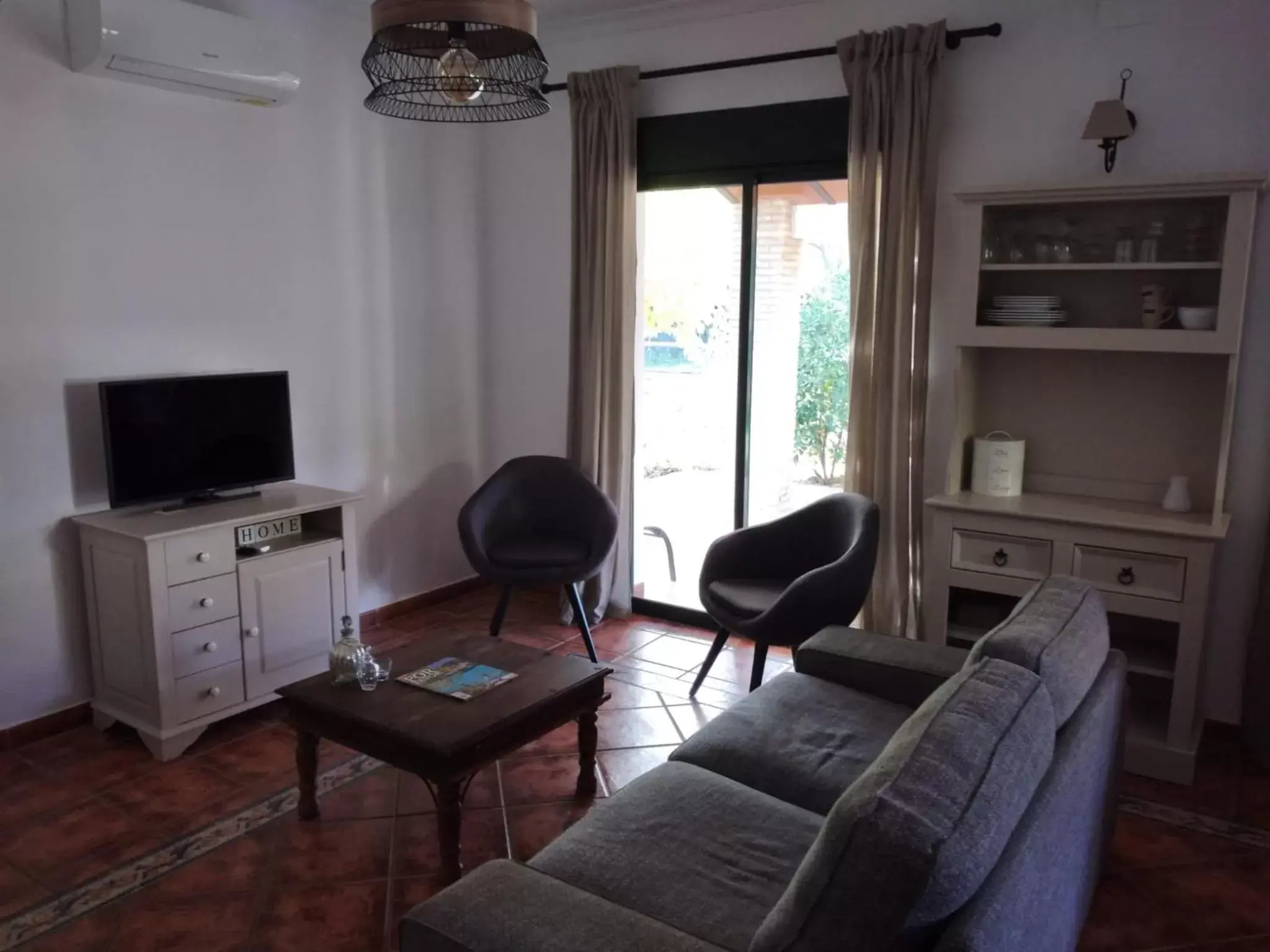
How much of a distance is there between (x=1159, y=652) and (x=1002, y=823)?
2250 mm

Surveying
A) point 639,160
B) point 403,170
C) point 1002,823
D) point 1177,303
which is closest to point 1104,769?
point 1002,823

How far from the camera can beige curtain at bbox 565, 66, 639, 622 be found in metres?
4.21

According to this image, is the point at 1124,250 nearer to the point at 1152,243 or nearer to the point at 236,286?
the point at 1152,243

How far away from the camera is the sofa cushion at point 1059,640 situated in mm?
1825

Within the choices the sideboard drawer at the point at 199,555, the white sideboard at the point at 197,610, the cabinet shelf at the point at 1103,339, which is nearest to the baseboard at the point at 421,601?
the white sideboard at the point at 197,610

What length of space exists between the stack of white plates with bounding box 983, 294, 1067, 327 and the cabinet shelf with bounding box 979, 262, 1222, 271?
102 millimetres

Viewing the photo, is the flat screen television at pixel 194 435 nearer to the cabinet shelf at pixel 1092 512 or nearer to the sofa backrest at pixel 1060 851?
the cabinet shelf at pixel 1092 512

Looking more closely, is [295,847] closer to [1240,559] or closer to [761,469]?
[761,469]

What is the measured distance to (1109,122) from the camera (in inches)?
121

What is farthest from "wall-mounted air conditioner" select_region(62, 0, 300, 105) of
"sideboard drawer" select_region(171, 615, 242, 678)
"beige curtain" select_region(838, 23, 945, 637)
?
"beige curtain" select_region(838, 23, 945, 637)

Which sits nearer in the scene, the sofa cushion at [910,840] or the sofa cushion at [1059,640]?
the sofa cushion at [910,840]

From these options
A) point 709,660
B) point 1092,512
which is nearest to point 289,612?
point 709,660

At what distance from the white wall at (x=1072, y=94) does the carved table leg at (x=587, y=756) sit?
5.74 ft

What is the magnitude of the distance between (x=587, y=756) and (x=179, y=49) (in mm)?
2671
